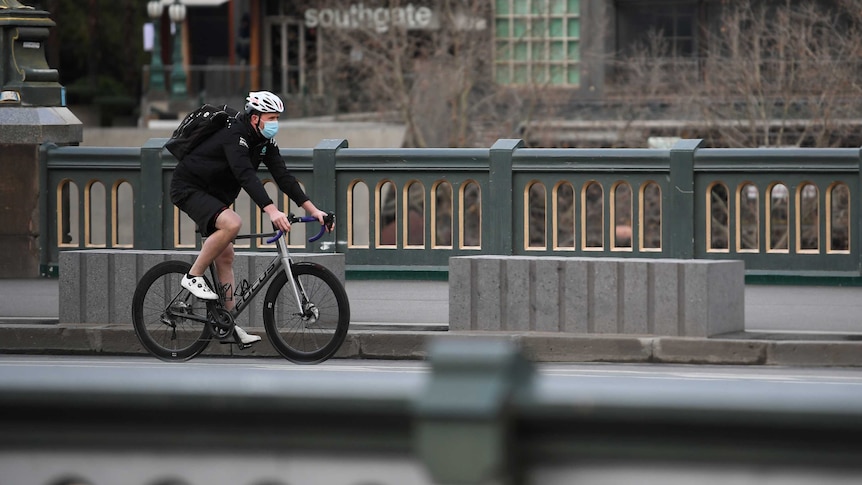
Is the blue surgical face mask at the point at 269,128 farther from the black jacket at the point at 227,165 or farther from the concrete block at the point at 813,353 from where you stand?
the concrete block at the point at 813,353

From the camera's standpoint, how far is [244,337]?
9.86 metres

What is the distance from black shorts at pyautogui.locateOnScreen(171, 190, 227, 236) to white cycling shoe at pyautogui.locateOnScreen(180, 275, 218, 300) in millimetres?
299

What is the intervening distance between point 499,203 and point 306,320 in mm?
5424

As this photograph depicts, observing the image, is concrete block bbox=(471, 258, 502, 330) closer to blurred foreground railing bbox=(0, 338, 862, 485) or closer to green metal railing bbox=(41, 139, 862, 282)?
green metal railing bbox=(41, 139, 862, 282)

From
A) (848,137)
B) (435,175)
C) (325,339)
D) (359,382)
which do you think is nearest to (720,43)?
(848,137)

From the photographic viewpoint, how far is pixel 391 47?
33.5 metres

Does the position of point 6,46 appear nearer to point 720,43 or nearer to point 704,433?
point 704,433

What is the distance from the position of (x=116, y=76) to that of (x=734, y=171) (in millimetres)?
47783

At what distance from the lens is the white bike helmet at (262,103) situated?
9.58m

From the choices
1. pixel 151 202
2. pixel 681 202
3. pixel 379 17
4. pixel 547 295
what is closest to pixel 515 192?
pixel 681 202

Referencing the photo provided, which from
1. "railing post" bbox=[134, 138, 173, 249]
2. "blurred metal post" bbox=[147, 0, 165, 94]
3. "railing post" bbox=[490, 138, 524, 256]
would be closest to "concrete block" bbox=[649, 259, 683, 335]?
"railing post" bbox=[490, 138, 524, 256]

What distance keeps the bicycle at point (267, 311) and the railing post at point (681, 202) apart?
203 inches

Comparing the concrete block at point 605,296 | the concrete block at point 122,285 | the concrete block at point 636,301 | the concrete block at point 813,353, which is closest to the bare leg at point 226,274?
the concrete block at point 122,285

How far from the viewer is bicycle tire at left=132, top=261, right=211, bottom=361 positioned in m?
9.84
